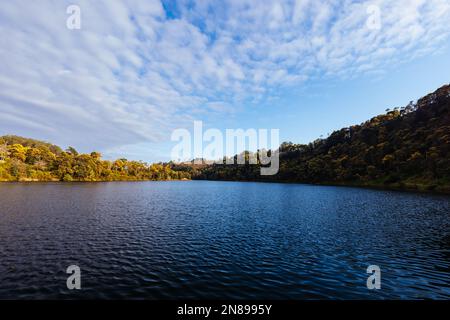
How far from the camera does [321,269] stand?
2480 cm

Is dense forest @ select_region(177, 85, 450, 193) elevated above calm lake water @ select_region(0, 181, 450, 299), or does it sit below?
above

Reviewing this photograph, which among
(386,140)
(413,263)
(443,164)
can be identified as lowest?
(413,263)

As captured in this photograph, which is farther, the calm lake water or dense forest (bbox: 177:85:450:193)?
dense forest (bbox: 177:85:450:193)

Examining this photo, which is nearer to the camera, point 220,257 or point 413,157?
point 220,257

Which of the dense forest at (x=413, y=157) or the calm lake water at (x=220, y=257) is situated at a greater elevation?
the dense forest at (x=413, y=157)

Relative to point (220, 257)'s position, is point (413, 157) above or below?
above

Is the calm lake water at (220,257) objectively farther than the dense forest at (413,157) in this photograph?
No

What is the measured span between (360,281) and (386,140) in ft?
698
